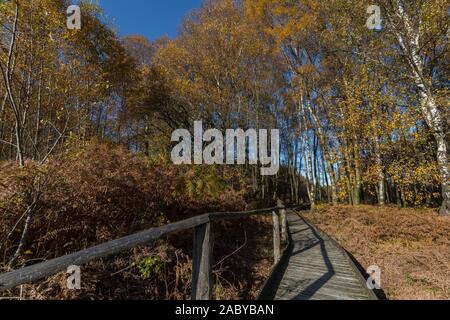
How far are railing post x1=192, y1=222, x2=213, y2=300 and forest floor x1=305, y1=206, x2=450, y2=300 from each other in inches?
149

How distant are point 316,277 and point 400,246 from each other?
4.60 m

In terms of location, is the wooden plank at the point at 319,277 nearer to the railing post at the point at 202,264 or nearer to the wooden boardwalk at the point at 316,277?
the wooden boardwalk at the point at 316,277

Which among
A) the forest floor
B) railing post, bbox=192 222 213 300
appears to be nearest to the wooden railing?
railing post, bbox=192 222 213 300

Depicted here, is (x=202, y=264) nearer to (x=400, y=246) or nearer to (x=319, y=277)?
(x=319, y=277)

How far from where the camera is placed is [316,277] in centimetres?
451

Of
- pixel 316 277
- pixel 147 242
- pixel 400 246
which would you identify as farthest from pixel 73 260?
pixel 400 246

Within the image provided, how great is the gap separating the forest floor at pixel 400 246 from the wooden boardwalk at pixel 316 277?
2.39ft

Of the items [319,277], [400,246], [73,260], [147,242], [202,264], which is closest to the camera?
[73,260]

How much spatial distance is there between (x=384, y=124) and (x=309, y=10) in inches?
415

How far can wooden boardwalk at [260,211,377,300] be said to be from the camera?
149 inches

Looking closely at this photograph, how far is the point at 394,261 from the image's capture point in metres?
5.95

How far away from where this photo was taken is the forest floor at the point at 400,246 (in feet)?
15.1

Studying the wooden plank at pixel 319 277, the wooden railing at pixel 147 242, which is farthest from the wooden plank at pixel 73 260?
the wooden plank at pixel 319 277

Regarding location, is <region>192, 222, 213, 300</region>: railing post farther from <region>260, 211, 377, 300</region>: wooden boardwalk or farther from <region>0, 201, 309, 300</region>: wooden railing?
<region>260, 211, 377, 300</region>: wooden boardwalk
